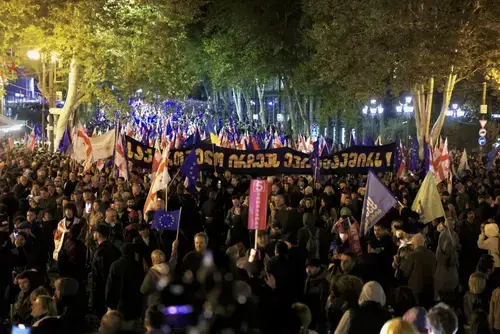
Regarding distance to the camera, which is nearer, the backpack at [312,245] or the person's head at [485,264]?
the person's head at [485,264]

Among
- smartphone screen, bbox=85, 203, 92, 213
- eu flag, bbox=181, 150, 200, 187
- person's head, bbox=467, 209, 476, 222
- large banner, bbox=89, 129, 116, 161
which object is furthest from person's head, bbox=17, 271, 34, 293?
large banner, bbox=89, 129, 116, 161

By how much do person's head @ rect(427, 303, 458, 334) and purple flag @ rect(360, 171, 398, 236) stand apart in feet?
16.3

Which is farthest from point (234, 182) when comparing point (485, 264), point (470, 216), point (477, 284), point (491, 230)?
point (477, 284)

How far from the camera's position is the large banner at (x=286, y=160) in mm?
17062

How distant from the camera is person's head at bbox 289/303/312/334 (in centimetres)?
660

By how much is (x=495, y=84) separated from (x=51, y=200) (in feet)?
81.5

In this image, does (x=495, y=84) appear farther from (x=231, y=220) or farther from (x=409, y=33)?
(x=231, y=220)

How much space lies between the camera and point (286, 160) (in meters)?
17.4

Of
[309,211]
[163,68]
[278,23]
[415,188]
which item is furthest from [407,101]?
[309,211]

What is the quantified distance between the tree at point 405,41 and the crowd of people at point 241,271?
12.0 meters

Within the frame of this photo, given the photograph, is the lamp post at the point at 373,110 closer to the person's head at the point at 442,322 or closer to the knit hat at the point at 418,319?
the knit hat at the point at 418,319

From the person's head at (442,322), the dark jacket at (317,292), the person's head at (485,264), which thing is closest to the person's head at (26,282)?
the dark jacket at (317,292)

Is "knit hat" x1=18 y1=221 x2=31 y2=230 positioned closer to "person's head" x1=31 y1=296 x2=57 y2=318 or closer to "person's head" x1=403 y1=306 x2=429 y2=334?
"person's head" x1=31 y1=296 x2=57 y2=318

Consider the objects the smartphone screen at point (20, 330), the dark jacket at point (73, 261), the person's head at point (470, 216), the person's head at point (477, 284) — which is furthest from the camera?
the person's head at point (470, 216)
